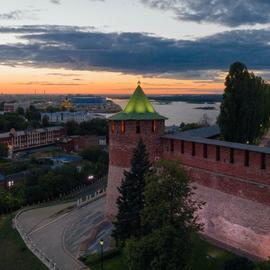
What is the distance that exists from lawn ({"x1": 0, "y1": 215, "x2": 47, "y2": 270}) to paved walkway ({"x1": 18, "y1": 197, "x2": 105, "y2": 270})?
0.46m

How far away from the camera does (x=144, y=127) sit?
15.2 m

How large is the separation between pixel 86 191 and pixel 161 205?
695 inches

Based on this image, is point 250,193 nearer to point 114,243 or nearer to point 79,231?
point 114,243

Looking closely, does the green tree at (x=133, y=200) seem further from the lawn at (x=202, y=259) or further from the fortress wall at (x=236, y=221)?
the fortress wall at (x=236, y=221)

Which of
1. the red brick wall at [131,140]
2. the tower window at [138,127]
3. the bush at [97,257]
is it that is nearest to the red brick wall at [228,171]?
the red brick wall at [131,140]

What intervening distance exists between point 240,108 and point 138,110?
14.8 ft

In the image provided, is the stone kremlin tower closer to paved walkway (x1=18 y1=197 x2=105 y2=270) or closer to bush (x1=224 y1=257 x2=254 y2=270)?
paved walkway (x1=18 y1=197 x2=105 y2=270)

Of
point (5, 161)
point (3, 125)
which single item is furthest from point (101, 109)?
point (5, 161)

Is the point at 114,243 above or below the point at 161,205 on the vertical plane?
below

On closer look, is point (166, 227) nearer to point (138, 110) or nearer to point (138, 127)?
→ point (138, 127)

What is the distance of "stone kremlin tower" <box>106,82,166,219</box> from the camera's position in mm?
15242

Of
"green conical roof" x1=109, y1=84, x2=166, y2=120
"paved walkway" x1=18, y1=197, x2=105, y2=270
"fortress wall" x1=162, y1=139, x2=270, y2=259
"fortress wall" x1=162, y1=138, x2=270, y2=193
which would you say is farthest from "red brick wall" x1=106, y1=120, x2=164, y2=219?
"paved walkway" x1=18, y1=197, x2=105, y2=270

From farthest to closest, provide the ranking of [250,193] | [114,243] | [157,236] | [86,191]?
[86,191] → [114,243] → [250,193] → [157,236]

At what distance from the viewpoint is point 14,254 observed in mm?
16609
